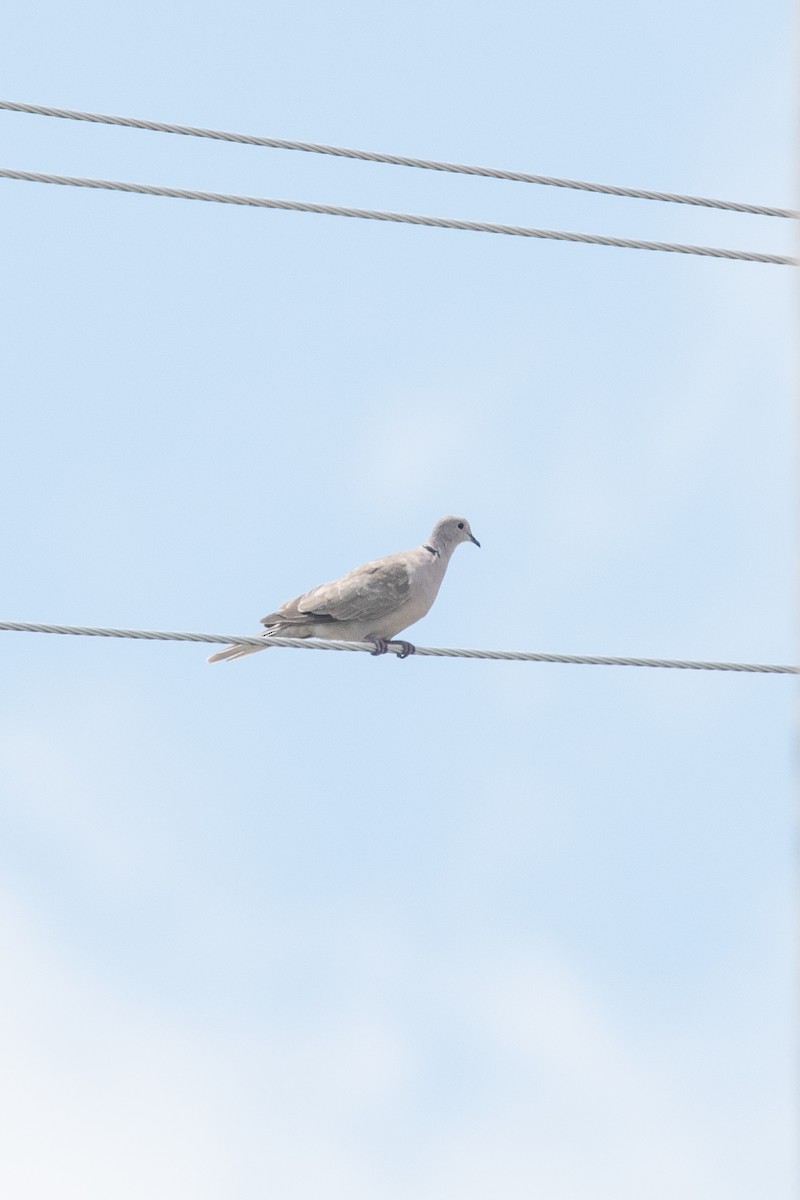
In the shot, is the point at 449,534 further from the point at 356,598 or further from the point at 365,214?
the point at 365,214

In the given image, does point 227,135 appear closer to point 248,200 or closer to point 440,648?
point 248,200

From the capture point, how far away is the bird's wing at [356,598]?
31.8ft

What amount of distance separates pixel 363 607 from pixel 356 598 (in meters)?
0.07

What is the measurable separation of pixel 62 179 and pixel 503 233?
1.77 meters

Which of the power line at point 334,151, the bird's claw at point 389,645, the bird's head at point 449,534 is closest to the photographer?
the power line at point 334,151

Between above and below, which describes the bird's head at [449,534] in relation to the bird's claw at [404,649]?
above

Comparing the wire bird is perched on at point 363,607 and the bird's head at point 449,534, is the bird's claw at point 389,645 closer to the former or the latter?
the wire bird is perched on at point 363,607

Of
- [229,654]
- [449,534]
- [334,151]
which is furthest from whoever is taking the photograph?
[449,534]

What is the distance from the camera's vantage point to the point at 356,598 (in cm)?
969

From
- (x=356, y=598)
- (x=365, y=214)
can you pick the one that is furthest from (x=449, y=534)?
(x=365, y=214)

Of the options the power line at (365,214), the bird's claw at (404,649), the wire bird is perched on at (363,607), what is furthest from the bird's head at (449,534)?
the power line at (365,214)

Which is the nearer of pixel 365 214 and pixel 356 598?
pixel 365 214

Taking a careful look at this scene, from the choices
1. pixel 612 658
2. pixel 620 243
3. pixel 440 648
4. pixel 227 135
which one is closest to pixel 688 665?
pixel 612 658

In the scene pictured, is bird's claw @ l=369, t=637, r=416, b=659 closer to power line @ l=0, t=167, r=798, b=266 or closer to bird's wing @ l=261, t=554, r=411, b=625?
bird's wing @ l=261, t=554, r=411, b=625
